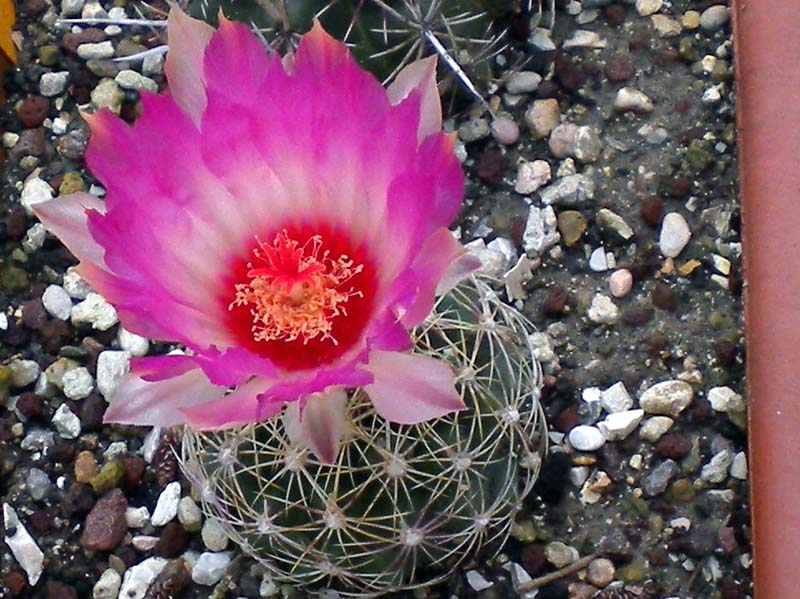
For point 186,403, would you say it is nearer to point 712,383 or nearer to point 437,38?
point 437,38

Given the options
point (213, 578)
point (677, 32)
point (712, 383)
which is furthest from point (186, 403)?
point (677, 32)

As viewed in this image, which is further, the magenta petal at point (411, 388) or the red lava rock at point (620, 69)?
the red lava rock at point (620, 69)

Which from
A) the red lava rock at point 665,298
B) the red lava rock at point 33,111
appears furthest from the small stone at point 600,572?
the red lava rock at point 33,111

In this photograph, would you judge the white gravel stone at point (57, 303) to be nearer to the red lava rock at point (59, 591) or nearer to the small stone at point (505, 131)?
the red lava rock at point (59, 591)

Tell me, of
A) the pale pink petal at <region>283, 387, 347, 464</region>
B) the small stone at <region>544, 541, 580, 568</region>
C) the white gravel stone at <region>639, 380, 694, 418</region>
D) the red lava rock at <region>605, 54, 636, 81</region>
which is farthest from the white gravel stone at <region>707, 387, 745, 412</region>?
the pale pink petal at <region>283, 387, 347, 464</region>

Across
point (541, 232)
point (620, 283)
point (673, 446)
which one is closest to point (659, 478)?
point (673, 446)

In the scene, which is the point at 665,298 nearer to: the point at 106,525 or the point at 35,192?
the point at 106,525
